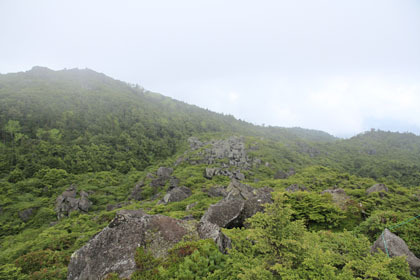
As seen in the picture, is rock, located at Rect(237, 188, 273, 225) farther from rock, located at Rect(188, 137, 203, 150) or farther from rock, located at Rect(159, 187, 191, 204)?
rock, located at Rect(188, 137, 203, 150)

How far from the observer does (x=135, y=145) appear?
185ft

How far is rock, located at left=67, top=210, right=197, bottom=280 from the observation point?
6664 millimetres

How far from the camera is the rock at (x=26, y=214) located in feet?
71.7

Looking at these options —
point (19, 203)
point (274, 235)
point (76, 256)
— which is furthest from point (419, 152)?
point (19, 203)

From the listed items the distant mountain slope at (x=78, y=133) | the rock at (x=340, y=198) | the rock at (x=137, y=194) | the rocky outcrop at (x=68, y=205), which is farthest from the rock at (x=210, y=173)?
the rock at (x=340, y=198)

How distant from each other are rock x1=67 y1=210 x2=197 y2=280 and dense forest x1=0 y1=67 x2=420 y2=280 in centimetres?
13

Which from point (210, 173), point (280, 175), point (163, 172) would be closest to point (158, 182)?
point (163, 172)

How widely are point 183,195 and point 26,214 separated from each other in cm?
2019

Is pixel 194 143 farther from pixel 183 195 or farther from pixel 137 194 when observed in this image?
pixel 183 195

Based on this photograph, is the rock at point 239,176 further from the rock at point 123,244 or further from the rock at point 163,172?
the rock at point 123,244

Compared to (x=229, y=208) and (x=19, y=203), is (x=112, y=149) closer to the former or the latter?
(x=19, y=203)

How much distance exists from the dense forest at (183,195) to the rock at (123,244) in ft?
0.42

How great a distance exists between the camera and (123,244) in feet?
23.7

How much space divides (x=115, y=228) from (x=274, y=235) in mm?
6762
